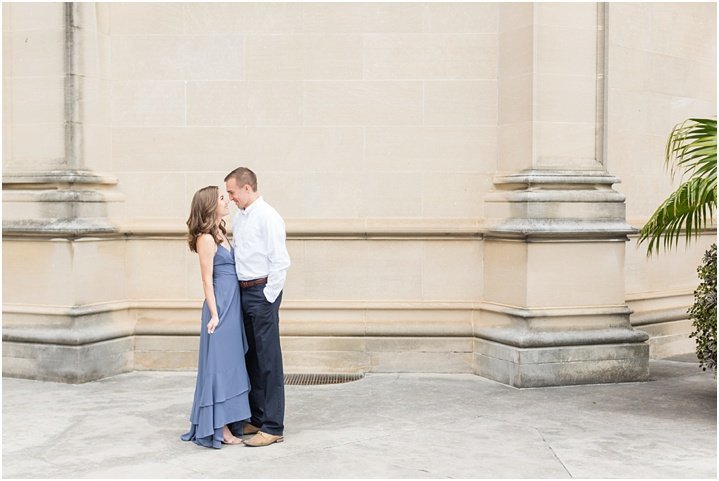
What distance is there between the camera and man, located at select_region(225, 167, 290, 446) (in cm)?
661

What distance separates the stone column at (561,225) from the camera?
8.62 meters

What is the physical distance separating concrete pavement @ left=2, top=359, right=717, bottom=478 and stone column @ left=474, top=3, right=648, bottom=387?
0.31 m

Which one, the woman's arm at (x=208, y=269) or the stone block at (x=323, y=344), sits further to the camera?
the stone block at (x=323, y=344)

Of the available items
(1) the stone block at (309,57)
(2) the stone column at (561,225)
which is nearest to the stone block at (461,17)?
(2) the stone column at (561,225)

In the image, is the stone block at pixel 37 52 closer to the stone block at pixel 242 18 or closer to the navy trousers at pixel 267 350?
the stone block at pixel 242 18

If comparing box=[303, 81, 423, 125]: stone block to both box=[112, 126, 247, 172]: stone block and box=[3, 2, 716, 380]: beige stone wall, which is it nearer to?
box=[3, 2, 716, 380]: beige stone wall

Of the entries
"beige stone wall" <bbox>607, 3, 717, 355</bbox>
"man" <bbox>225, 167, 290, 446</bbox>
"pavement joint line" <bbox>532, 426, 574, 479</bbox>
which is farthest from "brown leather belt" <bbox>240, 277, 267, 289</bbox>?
"beige stone wall" <bbox>607, 3, 717, 355</bbox>

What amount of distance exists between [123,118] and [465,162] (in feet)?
11.1

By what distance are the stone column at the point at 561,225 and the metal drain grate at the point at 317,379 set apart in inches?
51.1

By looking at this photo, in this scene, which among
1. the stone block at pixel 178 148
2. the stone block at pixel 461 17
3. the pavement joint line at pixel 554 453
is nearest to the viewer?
the pavement joint line at pixel 554 453

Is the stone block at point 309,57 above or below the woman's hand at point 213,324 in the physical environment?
above

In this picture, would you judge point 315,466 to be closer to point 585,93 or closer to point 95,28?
point 585,93

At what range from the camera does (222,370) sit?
6617 millimetres

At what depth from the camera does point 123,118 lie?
30.8 ft
